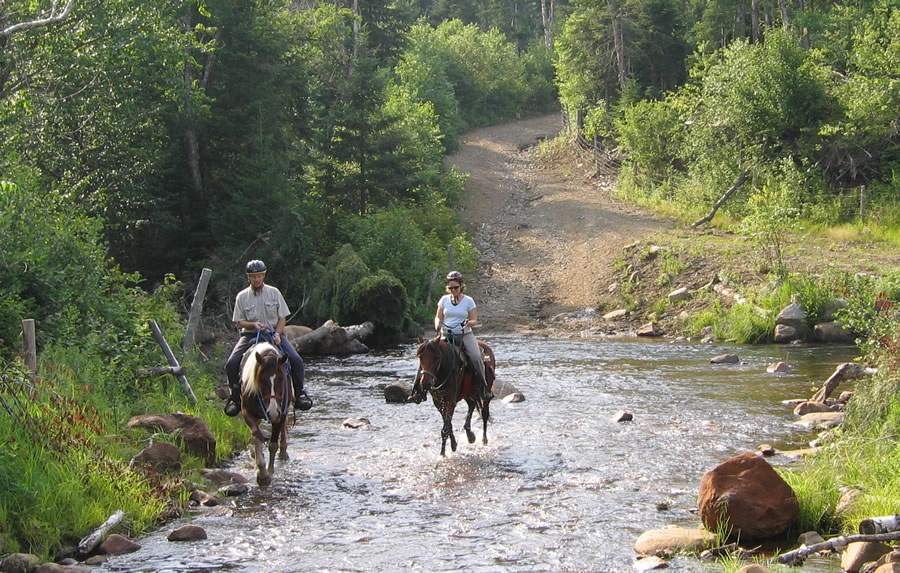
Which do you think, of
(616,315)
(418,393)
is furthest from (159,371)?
(616,315)

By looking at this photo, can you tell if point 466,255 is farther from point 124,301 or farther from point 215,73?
point 124,301

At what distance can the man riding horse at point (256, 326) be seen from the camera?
12.3 meters

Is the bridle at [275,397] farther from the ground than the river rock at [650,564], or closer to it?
farther from the ground

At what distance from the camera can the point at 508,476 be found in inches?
471

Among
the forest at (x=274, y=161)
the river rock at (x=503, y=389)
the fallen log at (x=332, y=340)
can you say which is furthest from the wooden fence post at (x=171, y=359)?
the fallen log at (x=332, y=340)

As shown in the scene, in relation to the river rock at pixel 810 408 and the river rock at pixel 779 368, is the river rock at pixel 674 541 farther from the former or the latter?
the river rock at pixel 779 368

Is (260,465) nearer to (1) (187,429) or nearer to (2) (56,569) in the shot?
(1) (187,429)

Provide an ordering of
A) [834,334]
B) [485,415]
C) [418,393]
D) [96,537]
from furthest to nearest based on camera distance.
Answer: [834,334] < [485,415] < [418,393] < [96,537]

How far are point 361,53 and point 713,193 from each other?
20.6m

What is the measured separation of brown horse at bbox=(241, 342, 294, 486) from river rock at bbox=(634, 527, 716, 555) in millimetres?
4916

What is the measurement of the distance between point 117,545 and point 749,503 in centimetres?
626

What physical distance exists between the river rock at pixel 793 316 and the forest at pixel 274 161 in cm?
311

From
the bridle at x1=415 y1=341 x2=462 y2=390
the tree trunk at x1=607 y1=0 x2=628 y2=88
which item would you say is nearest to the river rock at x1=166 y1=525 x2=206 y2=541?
the bridle at x1=415 y1=341 x2=462 y2=390

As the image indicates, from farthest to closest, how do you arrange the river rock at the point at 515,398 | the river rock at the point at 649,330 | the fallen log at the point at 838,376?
the river rock at the point at 649,330, the river rock at the point at 515,398, the fallen log at the point at 838,376
